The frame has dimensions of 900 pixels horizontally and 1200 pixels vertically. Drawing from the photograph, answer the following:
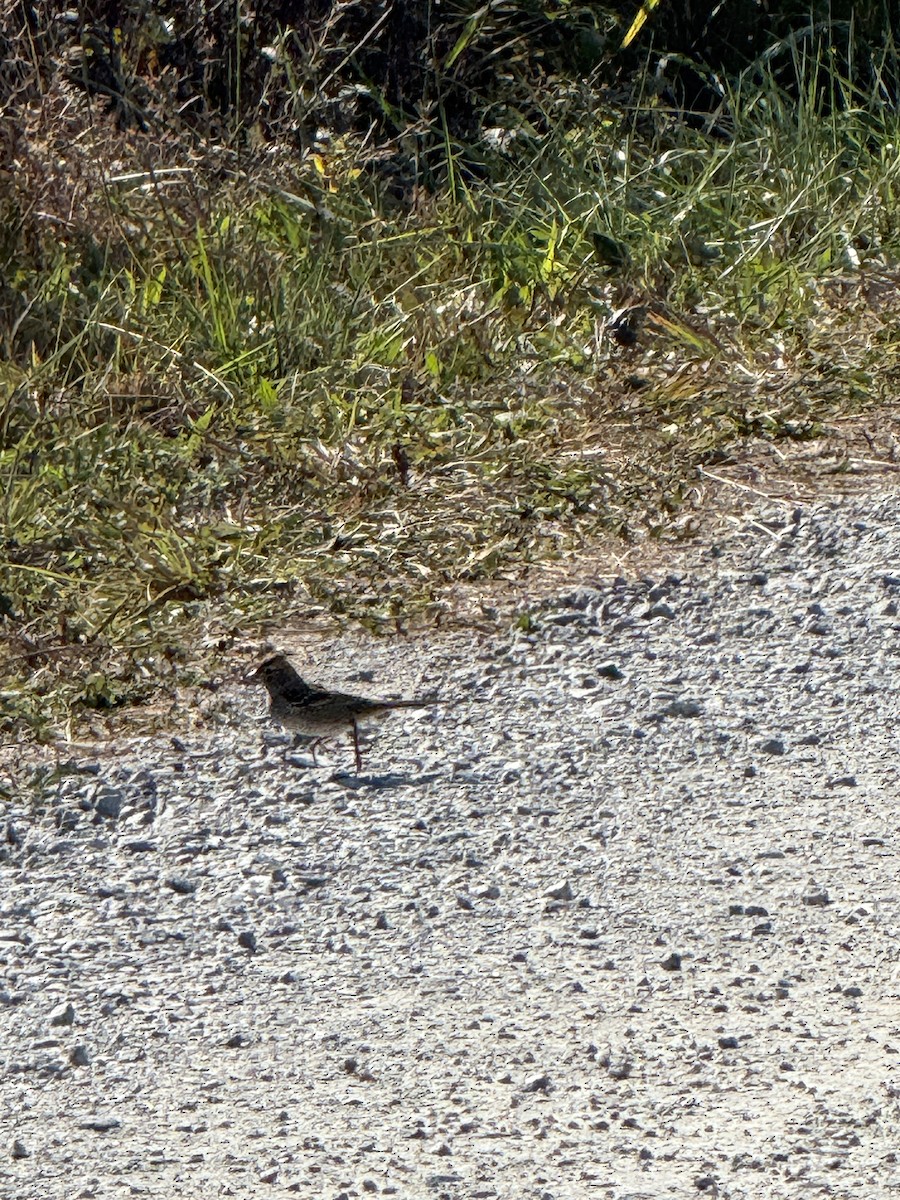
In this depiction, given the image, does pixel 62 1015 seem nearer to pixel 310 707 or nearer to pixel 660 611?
pixel 310 707

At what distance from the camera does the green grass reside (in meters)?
5.21

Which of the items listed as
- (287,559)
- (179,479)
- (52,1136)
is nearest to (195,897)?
(52,1136)

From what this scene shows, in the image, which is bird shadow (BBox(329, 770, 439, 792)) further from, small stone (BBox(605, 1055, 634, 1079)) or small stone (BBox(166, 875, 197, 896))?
small stone (BBox(605, 1055, 634, 1079))

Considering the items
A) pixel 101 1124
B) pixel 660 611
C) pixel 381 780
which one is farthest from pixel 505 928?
pixel 660 611

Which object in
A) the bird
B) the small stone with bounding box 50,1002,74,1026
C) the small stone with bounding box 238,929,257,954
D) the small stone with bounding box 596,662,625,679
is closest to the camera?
the small stone with bounding box 50,1002,74,1026

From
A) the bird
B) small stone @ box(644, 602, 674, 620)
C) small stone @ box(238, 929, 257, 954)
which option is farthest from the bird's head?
small stone @ box(644, 602, 674, 620)

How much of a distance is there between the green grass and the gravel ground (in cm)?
45

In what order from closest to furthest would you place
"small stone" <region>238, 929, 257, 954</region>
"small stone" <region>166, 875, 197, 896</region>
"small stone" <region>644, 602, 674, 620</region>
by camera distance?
1. "small stone" <region>238, 929, 257, 954</region>
2. "small stone" <region>166, 875, 197, 896</region>
3. "small stone" <region>644, 602, 674, 620</region>

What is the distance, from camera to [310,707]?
4.35 meters

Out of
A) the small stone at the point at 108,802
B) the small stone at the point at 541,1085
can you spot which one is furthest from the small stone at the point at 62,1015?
the small stone at the point at 541,1085

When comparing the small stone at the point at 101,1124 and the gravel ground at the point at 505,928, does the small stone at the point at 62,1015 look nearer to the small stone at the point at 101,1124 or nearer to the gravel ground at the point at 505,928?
the gravel ground at the point at 505,928

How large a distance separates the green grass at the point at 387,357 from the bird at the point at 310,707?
0.45 meters

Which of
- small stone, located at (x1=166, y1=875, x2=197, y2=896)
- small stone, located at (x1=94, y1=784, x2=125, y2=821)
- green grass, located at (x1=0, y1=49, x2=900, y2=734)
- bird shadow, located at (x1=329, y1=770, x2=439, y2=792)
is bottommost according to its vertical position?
green grass, located at (x1=0, y1=49, x2=900, y2=734)

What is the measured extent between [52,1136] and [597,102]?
5.11 m
